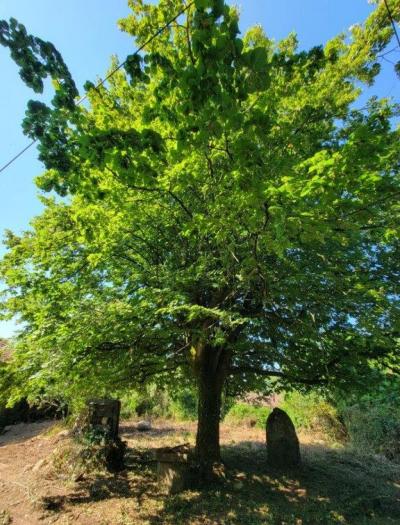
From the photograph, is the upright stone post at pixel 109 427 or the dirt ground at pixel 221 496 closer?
the dirt ground at pixel 221 496

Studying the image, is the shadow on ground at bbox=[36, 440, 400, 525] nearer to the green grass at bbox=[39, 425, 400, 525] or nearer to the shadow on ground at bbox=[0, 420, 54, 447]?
the green grass at bbox=[39, 425, 400, 525]

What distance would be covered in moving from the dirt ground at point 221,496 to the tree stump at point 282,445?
346 millimetres

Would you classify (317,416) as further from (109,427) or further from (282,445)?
(109,427)

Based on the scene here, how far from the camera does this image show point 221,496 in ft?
20.7

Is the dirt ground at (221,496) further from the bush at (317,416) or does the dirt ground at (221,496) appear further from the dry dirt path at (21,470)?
the bush at (317,416)

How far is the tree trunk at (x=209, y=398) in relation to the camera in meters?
7.77

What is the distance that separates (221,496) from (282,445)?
10.0 ft

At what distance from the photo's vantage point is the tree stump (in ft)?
28.2

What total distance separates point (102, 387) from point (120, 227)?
4.18 meters

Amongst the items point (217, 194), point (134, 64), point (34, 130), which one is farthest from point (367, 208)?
point (34, 130)

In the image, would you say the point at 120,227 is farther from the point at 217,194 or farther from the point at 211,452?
the point at 211,452

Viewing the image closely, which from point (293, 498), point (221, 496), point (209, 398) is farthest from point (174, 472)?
point (293, 498)

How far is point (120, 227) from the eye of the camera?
6.07 m

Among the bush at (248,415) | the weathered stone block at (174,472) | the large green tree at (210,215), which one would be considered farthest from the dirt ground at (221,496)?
the bush at (248,415)
